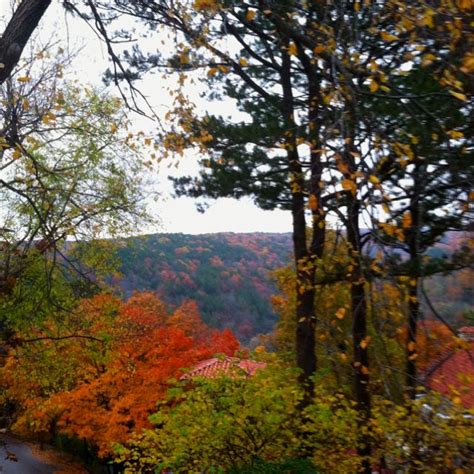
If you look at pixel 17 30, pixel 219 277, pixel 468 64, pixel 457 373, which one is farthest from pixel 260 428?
pixel 219 277

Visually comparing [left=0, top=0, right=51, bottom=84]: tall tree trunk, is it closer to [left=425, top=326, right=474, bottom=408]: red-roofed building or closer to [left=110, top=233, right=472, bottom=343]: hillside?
[left=425, top=326, right=474, bottom=408]: red-roofed building

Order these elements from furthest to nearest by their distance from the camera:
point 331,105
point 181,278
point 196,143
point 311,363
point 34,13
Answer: point 181,278, point 311,363, point 196,143, point 34,13, point 331,105

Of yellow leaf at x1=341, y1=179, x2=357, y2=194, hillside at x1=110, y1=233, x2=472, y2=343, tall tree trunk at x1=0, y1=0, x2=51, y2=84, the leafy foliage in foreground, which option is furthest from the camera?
hillside at x1=110, y1=233, x2=472, y2=343

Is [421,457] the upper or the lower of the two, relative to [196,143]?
lower

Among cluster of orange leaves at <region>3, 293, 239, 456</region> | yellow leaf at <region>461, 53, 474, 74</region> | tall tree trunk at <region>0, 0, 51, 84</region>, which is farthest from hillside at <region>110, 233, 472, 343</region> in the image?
yellow leaf at <region>461, 53, 474, 74</region>

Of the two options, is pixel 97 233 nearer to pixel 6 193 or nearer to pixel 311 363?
pixel 6 193

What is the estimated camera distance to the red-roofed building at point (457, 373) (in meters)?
2.63

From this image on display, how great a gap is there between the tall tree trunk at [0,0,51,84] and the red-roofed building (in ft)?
9.18

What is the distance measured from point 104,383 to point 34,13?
1661cm

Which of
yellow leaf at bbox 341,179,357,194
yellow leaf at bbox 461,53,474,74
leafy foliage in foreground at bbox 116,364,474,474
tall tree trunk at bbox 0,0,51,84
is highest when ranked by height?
tall tree trunk at bbox 0,0,51,84

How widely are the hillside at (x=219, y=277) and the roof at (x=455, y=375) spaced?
28757 millimetres

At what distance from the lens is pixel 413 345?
242 cm

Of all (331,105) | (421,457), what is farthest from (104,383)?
(331,105)

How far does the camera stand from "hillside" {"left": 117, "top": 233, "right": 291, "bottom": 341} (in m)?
46.7
